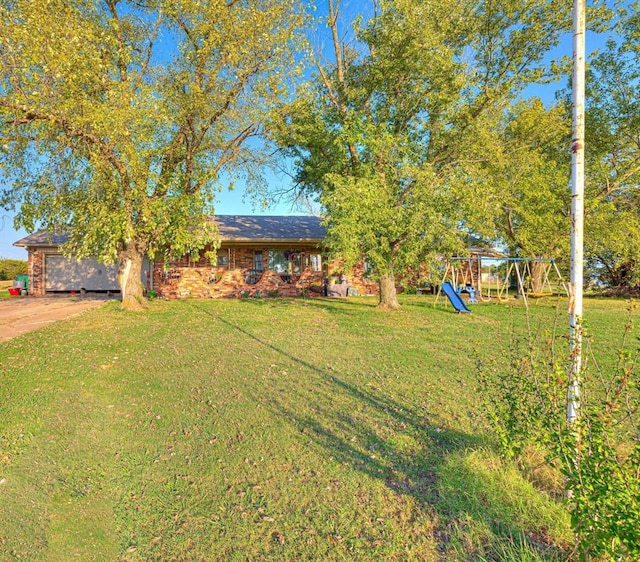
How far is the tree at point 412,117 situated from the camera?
10.1 metres

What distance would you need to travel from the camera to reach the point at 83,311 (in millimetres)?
11828

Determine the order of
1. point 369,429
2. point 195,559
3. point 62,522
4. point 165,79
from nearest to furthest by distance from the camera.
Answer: point 195,559
point 62,522
point 369,429
point 165,79

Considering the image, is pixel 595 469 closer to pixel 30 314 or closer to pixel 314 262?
pixel 30 314

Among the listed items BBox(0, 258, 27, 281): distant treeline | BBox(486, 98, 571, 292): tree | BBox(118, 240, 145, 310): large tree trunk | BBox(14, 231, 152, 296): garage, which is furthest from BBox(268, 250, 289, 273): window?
BBox(0, 258, 27, 281): distant treeline

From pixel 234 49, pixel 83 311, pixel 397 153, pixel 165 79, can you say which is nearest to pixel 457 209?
pixel 397 153

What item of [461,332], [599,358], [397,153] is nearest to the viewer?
[599,358]

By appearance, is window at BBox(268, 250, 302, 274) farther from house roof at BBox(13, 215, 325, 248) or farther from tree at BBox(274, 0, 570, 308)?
tree at BBox(274, 0, 570, 308)

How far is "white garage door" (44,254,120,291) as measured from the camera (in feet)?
60.7

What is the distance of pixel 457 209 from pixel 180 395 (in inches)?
338

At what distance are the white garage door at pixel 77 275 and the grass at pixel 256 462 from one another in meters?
12.7

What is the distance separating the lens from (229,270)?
18.0 metres

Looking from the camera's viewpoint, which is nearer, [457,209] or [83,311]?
[457,209]

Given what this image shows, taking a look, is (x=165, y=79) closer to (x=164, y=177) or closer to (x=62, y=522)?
(x=164, y=177)

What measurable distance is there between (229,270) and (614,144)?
17.9 m
